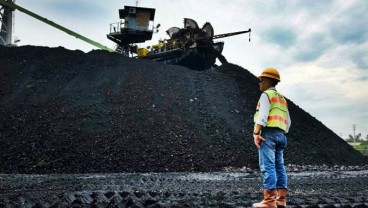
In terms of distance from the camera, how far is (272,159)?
4332mm

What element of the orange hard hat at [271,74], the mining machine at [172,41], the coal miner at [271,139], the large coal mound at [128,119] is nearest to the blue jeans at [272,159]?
the coal miner at [271,139]

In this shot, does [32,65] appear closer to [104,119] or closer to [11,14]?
[104,119]

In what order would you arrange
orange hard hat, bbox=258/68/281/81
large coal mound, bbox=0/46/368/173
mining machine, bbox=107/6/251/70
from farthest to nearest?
mining machine, bbox=107/6/251/70
large coal mound, bbox=0/46/368/173
orange hard hat, bbox=258/68/281/81

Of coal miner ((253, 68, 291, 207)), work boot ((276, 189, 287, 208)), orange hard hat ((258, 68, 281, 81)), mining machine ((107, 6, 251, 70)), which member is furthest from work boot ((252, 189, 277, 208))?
mining machine ((107, 6, 251, 70))

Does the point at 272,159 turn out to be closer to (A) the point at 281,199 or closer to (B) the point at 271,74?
(A) the point at 281,199

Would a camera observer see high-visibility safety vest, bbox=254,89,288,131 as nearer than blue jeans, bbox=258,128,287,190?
No

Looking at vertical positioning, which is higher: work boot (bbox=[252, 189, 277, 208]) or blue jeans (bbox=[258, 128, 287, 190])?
blue jeans (bbox=[258, 128, 287, 190])

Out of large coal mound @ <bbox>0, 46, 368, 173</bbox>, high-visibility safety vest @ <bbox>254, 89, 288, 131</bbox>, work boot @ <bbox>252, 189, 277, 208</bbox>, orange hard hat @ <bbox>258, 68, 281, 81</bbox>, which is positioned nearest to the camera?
work boot @ <bbox>252, 189, 277, 208</bbox>

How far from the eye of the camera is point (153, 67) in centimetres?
2030

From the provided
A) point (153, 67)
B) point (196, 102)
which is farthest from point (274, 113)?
point (153, 67)

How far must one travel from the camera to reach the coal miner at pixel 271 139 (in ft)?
14.0

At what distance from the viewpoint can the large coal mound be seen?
39.9ft

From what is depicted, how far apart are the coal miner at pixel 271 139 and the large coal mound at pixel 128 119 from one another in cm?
754

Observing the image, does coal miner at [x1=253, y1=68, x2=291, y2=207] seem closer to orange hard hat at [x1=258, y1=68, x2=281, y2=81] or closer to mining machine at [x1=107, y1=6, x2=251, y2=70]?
orange hard hat at [x1=258, y1=68, x2=281, y2=81]
